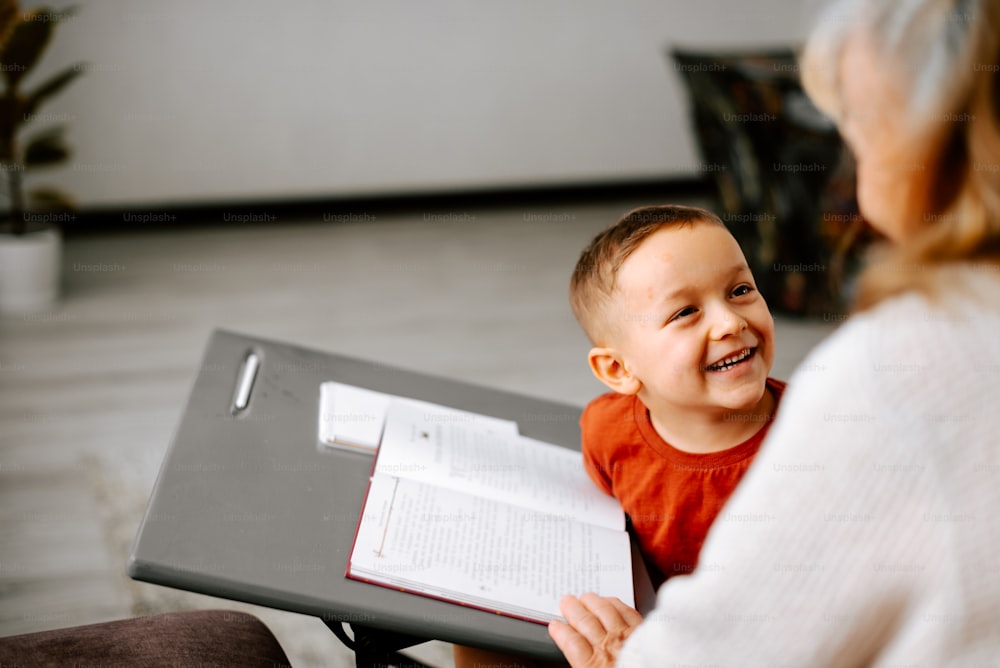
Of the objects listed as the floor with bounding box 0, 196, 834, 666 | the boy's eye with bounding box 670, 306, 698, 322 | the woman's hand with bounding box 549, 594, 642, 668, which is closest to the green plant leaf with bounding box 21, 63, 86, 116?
the floor with bounding box 0, 196, 834, 666

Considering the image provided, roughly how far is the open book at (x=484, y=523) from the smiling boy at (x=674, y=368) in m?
0.07

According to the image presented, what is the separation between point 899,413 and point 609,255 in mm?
607

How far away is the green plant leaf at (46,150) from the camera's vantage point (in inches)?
137

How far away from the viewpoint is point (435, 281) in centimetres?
411

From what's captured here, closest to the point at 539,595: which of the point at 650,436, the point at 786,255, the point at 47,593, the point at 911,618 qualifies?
the point at 650,436

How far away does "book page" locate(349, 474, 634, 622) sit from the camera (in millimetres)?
1067

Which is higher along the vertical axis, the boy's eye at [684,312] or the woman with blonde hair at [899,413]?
the woman with blonde hair at [899,413]

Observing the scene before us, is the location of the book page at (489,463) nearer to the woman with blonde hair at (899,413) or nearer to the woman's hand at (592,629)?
the woman's hand at (592,629)

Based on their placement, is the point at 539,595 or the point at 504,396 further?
the point at 504,396

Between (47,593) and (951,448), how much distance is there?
206 centimetres

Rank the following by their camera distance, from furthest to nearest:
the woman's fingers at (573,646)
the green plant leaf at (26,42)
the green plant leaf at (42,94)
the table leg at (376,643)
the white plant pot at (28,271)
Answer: the white plant pot at (28,271) < the green plant leaf at (42,94) < the green plant leaf at (26,42) < the table leg at (376,643) < the woman's fingers at (573,646)

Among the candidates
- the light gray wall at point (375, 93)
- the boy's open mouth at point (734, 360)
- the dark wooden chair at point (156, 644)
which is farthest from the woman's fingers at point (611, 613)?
the light gray wall at point (375, 93)

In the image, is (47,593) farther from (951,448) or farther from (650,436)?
(951,448)

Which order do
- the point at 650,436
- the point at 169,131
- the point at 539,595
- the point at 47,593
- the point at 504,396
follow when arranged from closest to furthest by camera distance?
the point at 539,595 < the point at 650,436 < the point at 504,396 < the point at 47,593 < the point at 169,131
